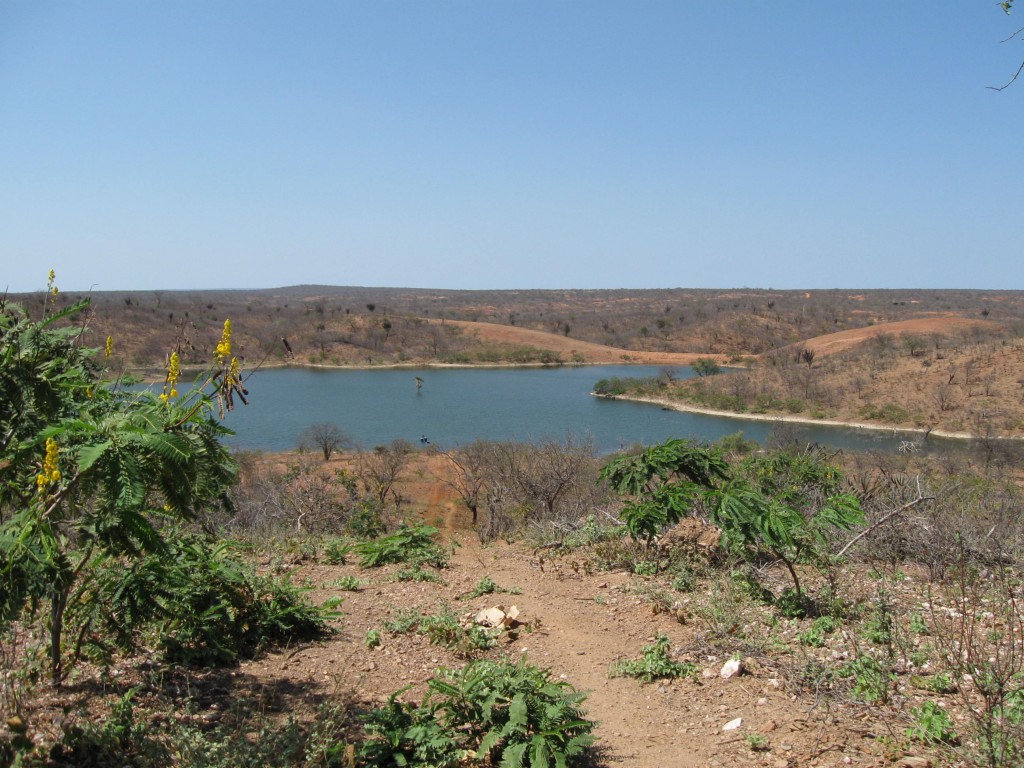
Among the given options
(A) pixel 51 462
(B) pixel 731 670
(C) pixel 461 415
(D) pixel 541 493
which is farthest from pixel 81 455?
(C) pixel 461 415

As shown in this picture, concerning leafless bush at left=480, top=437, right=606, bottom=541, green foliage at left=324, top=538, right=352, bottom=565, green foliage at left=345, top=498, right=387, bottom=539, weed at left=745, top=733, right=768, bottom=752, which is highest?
weed at left=745, top=733, right=768, bottom=752

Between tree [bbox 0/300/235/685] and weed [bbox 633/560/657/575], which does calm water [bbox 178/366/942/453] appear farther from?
tree [bbox 0/300/235/685]

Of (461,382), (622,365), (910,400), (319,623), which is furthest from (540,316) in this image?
(319,623)

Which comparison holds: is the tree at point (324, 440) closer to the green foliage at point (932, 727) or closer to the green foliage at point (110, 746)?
the green foliage at point (110, 746)

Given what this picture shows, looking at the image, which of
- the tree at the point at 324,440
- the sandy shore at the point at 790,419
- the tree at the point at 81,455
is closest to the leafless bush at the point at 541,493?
the tree at the point at 81,455

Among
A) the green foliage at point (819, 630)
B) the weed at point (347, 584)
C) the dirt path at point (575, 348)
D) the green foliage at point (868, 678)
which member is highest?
the dirt path at point (575, 348)

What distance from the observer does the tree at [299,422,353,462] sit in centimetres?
2675

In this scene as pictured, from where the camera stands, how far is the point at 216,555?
16.0 ft

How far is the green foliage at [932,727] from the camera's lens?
3367 millimetres

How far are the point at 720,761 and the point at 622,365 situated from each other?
210 feet

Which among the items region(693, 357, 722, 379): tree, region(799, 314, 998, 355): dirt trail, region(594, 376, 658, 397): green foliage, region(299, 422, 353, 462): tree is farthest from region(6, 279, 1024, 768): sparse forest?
region(799, 314, 998, 355): dirt trail

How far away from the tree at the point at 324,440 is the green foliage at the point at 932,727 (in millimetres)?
23743

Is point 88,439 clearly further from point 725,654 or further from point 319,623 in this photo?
point 725,654

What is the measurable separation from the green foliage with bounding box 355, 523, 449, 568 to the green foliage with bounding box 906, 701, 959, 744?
4.42m
